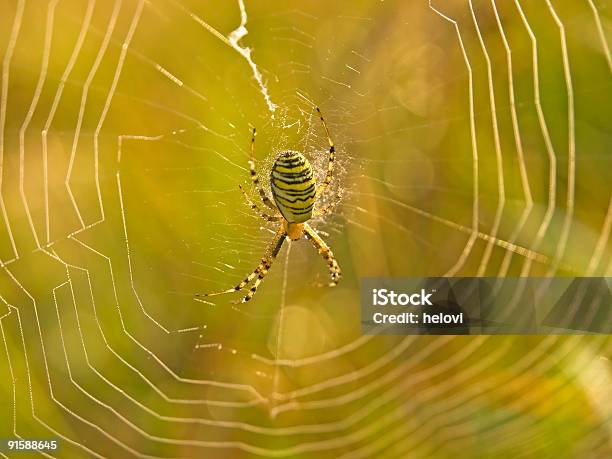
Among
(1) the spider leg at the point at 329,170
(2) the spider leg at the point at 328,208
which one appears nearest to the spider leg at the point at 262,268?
(2) the spider leg at the point at 328,208

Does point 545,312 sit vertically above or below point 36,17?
below

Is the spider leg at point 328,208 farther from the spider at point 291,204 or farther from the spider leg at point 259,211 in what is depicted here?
the spider leg at point 259,211

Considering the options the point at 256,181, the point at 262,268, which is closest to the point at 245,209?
the point at 256,181

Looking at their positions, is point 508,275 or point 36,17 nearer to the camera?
point 36,17

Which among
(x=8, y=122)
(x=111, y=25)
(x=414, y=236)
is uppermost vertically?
(x=111, y=25)

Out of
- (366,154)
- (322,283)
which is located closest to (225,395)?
(322,283)

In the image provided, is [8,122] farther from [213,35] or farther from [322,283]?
[322,283]

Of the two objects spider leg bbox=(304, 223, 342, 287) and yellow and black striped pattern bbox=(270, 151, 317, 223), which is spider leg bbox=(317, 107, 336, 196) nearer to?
yellow and black striped pattern bbox=(270, 151, 317, 223)

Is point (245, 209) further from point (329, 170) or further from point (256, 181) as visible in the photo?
point (329, 170)
